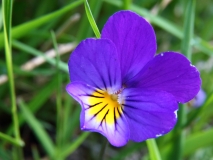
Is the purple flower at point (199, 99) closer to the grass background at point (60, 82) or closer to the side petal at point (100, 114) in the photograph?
the grass background at point (60, 82)

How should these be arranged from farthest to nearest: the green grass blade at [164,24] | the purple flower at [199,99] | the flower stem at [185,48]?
the purple flower at [199,99], the green grass blade at [164,24], the flower stem at [185,48]

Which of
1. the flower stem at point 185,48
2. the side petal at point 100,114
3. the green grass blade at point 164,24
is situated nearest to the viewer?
the side petal at point 100,114

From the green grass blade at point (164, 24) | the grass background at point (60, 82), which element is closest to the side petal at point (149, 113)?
the grass background at point (60, 82)

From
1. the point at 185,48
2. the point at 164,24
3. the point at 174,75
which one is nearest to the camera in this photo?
the point at 174,75

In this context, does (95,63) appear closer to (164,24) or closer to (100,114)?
(100,114)

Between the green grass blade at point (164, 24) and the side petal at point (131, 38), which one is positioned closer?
the side petal at point (131, 38)

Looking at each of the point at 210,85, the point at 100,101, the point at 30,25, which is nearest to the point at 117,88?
the point at 100,101

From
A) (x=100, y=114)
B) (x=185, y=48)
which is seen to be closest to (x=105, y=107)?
(x=100, y=114)

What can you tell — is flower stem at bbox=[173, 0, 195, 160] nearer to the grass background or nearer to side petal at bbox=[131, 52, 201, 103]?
the grass background
